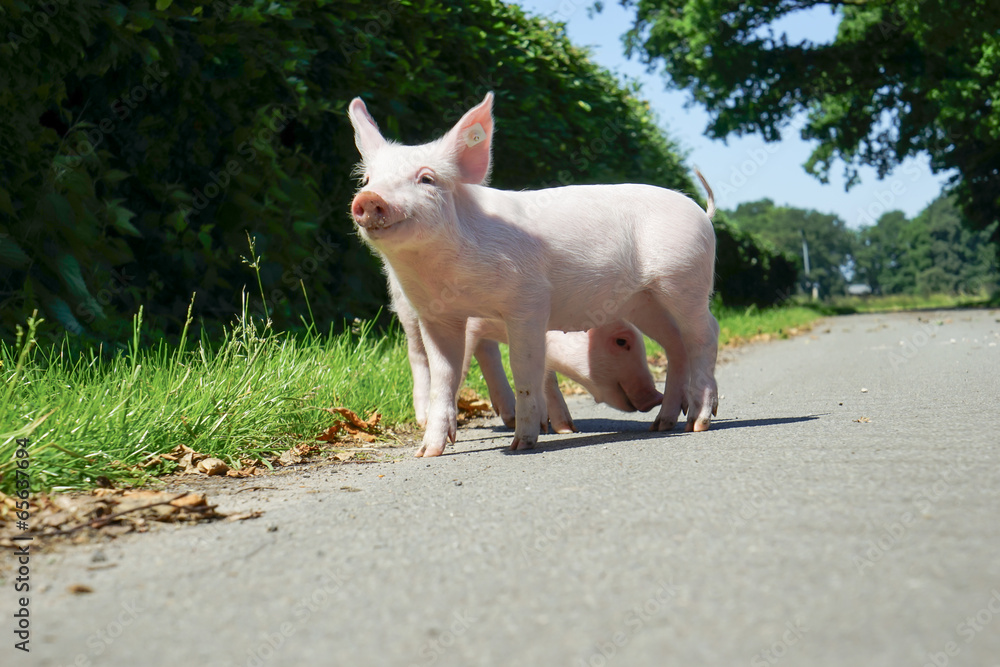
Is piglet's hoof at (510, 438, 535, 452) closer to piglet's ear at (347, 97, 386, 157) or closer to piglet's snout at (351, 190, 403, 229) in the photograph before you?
piglet's snout at (351, 190, 403, 229)

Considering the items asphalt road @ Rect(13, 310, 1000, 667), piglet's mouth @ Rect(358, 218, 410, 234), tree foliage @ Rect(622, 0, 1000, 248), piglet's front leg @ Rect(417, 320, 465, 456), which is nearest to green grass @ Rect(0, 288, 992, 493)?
asphalt road @ Rect(13, 310, 1000, 667)

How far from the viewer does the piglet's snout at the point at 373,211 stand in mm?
3887

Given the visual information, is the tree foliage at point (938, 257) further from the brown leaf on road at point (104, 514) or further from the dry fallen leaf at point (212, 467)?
the brown leaf on road at point (104, 514)

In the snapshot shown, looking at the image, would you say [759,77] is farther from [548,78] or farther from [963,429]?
[963,429]

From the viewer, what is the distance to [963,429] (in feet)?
12.6

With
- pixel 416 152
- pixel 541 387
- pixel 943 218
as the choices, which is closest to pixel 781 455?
pixel 541 387

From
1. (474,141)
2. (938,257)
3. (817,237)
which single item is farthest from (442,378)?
(817,237)

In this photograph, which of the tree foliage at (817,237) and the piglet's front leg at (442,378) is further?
the tree foliage at (817,237)

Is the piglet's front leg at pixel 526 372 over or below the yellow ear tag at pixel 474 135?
below

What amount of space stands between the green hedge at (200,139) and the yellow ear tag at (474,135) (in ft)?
7.25

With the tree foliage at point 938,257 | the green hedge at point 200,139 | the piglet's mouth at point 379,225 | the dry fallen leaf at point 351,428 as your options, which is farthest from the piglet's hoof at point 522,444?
the tree foliage at point 938,257

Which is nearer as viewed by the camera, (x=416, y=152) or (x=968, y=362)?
(x=416, y=152)

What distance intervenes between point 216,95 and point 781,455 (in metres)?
4.53

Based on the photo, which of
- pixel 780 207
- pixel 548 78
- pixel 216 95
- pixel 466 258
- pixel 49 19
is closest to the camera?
pixel 466 258
